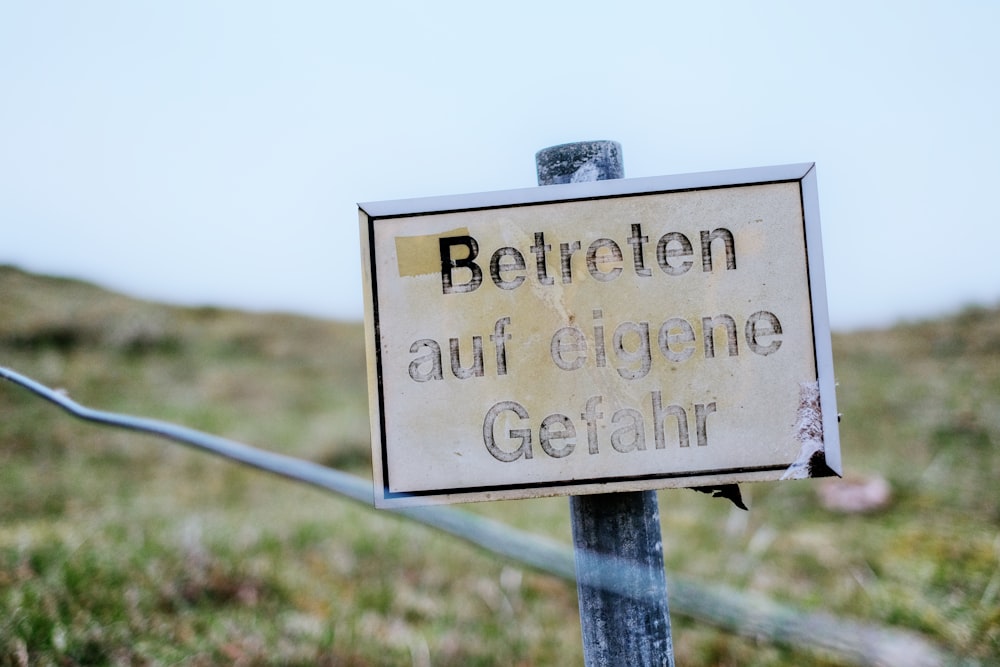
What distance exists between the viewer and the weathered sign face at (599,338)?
147 cm

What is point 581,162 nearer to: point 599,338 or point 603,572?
point 599,338

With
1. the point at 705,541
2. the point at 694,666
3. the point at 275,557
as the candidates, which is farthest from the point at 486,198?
the point at 705,541

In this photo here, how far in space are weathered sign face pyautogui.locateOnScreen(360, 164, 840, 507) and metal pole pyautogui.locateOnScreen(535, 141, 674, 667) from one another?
13 centimetres

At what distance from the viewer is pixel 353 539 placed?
4.27m

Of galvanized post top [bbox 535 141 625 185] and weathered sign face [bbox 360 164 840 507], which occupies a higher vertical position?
galvanized post top [bbox 535 141 625 185]

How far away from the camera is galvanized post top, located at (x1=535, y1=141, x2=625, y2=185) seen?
158 centimetres

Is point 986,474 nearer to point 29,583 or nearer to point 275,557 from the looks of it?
point 275,557

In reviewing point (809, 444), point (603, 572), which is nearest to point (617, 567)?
point (603, 572)

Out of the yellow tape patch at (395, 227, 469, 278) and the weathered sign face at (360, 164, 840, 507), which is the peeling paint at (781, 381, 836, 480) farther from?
the yellow tape patch at (395, 227, 469, 278)

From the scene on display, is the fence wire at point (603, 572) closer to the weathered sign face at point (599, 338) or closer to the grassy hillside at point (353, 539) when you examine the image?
the grassy hillside at point (353, 539)

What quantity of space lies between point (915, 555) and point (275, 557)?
3.26m

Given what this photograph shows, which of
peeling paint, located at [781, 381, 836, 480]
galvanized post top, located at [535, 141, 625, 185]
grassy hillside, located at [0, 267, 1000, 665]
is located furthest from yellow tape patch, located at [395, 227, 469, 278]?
grassy hillside, located at [0, 267, 1000, 665]

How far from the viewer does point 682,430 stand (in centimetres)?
148

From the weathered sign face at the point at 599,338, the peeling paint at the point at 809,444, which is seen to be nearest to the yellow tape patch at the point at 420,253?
the weathered sign face at the point at 599,338
